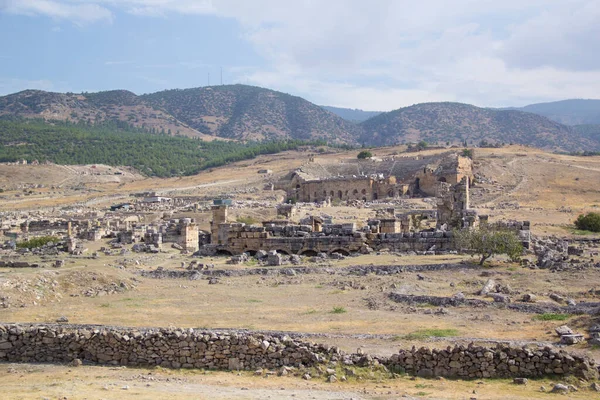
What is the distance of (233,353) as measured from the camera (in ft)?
36.9

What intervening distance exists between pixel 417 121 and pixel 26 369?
607ft

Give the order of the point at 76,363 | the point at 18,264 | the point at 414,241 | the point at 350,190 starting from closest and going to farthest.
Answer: the point at 76,363
the point at 18,264
the point at 414,241
the point at 350,190

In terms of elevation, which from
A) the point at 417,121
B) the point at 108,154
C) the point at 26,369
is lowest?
the point at 26,369

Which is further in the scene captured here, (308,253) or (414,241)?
(308,253)

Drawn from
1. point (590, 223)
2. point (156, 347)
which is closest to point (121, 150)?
point (590, 223)

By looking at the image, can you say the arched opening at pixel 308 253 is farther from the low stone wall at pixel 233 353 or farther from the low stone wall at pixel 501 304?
the low stone wall at pixel 233 353

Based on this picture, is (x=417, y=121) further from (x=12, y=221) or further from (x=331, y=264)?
(x=331, y=264)

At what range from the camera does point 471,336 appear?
12312mm

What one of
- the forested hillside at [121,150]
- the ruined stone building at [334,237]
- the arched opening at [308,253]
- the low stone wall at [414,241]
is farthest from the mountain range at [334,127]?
the arched opening at [308,253]

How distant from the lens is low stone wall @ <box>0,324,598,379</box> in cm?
1011

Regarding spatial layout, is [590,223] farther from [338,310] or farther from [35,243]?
[35,243]

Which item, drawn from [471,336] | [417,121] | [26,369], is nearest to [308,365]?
[471,336]

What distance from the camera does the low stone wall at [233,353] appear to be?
10109 millimetres

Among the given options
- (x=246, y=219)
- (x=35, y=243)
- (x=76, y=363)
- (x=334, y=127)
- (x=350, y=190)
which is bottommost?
(x=76, y=363)
